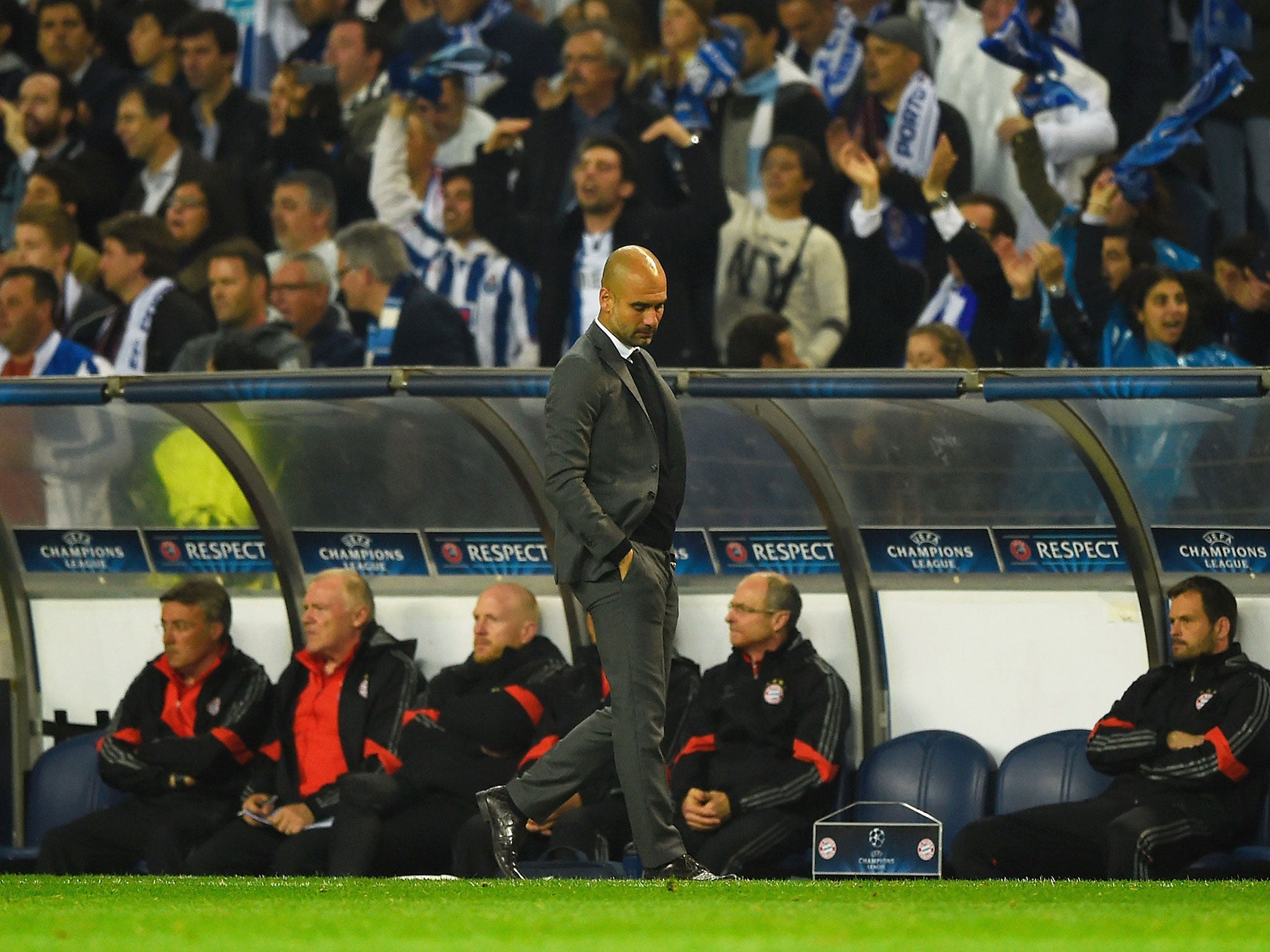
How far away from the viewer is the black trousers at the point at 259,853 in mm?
8633

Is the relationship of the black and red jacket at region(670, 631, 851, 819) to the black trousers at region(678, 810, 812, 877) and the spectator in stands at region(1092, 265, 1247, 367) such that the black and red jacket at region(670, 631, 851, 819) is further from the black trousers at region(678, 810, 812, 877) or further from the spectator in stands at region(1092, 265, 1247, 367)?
the spectator in stands at region(1092, 265, 1247, 367)

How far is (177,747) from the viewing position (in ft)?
29.8

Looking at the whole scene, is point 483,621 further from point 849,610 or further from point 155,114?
point 155,114

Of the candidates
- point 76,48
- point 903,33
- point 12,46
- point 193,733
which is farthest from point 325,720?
point 12,46

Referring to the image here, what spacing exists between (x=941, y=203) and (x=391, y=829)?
3876mm

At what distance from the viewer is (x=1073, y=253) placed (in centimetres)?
969

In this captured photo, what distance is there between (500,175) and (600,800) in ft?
12.7

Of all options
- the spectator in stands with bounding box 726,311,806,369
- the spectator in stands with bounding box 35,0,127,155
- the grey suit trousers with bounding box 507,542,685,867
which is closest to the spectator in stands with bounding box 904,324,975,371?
the spectator in stands with bounding box 726,311,806,369

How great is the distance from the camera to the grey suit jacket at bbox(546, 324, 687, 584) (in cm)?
653

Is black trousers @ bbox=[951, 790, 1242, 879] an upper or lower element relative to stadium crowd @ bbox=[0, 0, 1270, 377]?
lower

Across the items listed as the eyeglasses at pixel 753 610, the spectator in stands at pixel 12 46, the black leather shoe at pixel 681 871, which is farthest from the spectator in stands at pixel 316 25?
the black leather shoe at pixel 681 871

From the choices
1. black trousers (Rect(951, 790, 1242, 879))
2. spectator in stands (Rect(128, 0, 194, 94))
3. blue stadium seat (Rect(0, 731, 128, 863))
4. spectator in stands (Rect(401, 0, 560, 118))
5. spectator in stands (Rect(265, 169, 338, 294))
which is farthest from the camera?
spectator in stands (Rect(128, 0, 194, 94))

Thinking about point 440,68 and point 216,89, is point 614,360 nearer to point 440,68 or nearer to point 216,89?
point 440,68

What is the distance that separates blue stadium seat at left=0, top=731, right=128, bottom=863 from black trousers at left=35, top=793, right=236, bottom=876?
407 millimetres
